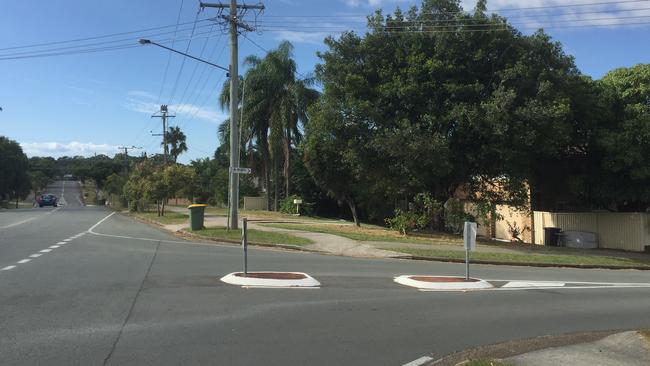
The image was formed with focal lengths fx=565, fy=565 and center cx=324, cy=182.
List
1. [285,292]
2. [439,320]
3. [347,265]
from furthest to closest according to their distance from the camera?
[347,265], [285,292], [439,320]

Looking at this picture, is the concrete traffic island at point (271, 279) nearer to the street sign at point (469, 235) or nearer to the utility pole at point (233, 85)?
the street sign at point (469, 235)

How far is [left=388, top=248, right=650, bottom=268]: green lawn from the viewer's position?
17969mm

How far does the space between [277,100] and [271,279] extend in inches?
1281

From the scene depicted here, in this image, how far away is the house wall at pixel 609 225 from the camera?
25531 mm

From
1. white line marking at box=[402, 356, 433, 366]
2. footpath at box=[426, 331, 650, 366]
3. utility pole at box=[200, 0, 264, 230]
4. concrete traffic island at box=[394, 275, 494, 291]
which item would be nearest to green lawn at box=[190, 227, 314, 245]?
utility pole at box=[200, 0, 264, 230]

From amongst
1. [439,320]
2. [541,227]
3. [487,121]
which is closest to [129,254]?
[439,320]

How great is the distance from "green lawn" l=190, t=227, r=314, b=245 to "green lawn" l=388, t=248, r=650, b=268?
12.8ft

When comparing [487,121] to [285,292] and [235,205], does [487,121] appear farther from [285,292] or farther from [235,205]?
[285,292]

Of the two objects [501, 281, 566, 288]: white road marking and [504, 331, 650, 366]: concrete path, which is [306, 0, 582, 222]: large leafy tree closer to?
[501, 281, 566, 288]: white road marking

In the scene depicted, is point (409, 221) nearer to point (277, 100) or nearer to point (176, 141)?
point (277, 100)

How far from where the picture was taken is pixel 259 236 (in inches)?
870

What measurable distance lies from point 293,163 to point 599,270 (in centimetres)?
3274

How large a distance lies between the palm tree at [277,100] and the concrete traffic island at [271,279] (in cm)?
3025

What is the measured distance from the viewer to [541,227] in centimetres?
2902
